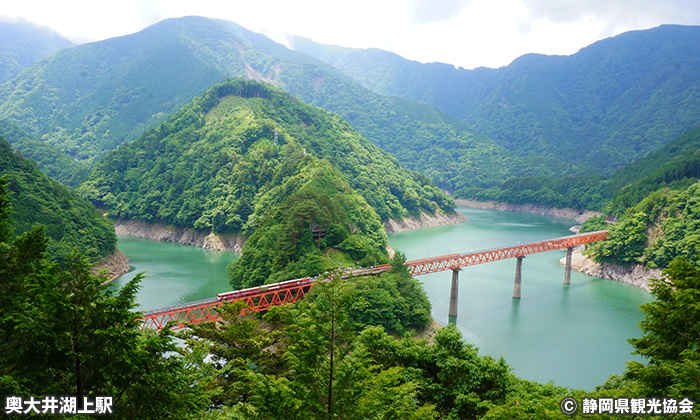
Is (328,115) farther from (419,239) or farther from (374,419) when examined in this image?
(374,419)

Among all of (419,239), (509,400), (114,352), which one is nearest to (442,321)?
(509,400)

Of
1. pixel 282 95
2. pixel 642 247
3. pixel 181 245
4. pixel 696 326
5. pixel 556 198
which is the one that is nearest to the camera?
pixel 696 326

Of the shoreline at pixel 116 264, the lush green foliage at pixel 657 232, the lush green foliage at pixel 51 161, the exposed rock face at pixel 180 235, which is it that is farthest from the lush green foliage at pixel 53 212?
the lush green foliage at pixel 657 232

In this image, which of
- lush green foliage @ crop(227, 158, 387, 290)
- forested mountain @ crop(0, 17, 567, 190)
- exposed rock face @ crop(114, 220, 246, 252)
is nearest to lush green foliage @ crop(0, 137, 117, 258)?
exposed rock face @ crop(114, 220, 246, 252)

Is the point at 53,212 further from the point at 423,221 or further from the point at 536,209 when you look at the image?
the point at 536,209

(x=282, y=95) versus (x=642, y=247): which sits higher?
(x=282, y=95)

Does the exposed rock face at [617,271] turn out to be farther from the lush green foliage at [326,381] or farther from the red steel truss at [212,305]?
the lush green foliage at [326,381]

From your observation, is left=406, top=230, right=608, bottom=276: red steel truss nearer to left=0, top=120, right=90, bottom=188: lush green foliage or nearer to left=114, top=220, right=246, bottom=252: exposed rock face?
left=114, top=220, right=246, bottom=252: exposed rock face

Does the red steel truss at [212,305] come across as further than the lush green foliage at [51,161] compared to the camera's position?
No
